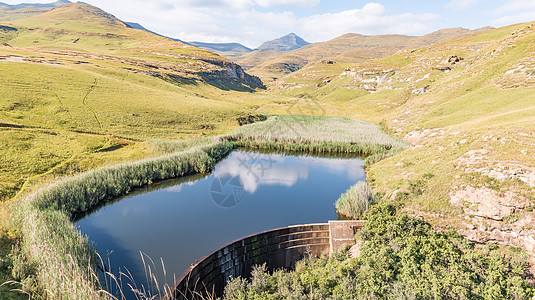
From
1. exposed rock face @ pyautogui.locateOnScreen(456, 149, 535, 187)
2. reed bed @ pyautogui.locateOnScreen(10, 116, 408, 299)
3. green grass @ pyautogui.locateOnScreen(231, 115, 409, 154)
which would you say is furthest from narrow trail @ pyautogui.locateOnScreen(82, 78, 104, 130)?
exposed rock face @ pyautogui.locateOnScreen(456, 149, 535, 187)

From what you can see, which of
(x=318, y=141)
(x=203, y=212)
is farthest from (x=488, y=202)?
(x=318, y=141)

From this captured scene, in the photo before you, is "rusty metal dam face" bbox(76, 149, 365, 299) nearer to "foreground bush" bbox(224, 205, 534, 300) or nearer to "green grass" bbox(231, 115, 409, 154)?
"foreground bush" bbox(224, 205, 534, 300)

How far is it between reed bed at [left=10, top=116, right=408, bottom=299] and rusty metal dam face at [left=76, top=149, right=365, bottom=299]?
1492mm

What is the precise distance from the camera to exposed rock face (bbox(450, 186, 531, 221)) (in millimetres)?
13514

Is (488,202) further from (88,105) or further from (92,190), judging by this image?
(88,105)

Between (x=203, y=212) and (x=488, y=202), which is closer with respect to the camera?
(x=488, y=202)

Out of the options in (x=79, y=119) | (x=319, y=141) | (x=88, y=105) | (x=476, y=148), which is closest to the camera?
(x=476, y=148)

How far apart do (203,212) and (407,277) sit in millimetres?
15648

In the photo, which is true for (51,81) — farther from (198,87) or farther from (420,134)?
(420,134)

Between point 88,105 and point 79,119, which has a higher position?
point 88,105

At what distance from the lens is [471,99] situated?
45.0 metres

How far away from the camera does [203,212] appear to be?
67.5 feet

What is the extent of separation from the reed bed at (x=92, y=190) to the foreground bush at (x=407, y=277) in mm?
6431

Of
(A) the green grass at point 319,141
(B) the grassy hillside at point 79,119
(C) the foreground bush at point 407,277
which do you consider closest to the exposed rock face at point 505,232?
(C) the foreground bush at point 407,277
